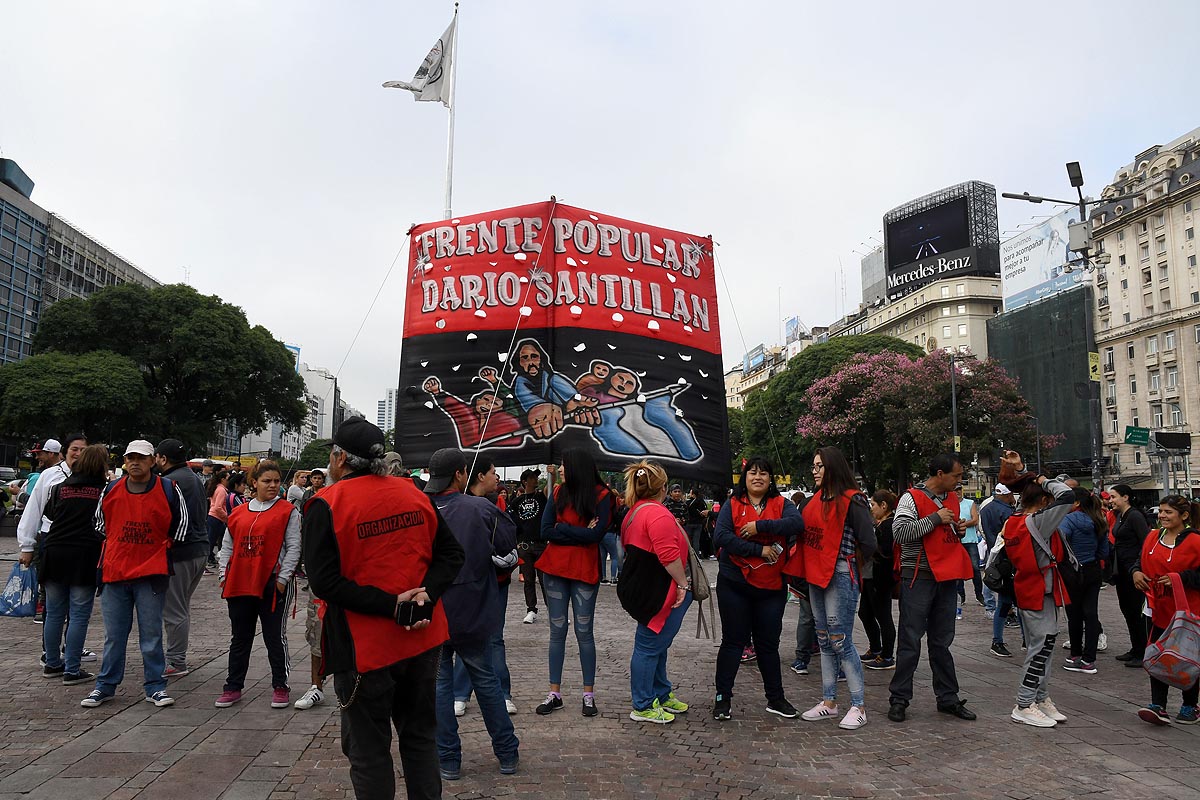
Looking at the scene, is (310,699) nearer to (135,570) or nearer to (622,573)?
(135,570)

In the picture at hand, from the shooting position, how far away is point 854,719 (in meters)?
5.24

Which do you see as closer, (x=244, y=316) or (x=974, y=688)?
(x=974, y=688)

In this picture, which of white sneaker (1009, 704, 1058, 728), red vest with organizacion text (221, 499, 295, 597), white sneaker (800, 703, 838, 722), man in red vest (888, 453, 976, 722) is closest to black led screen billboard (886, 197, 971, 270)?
man in red vest (888, 453, 976, 722)

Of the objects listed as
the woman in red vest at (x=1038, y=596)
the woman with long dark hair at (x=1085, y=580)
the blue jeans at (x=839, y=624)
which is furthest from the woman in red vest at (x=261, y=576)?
the woman with long dark hair at (x=1085, y=580)

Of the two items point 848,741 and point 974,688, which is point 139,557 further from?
point 974,688

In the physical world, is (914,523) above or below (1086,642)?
above

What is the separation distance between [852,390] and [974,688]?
38409mm

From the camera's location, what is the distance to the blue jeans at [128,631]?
17.9 ft

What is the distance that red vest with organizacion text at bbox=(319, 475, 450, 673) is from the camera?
10.1 ft

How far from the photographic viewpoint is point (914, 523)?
5.67 meters

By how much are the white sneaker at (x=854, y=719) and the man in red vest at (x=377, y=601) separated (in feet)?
9.93

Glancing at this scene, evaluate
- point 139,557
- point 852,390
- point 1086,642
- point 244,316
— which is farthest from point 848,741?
point 244,316

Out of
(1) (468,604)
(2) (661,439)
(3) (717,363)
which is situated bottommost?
(1) (468,604)

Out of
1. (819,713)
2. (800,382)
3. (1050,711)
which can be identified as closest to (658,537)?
(819,713)
